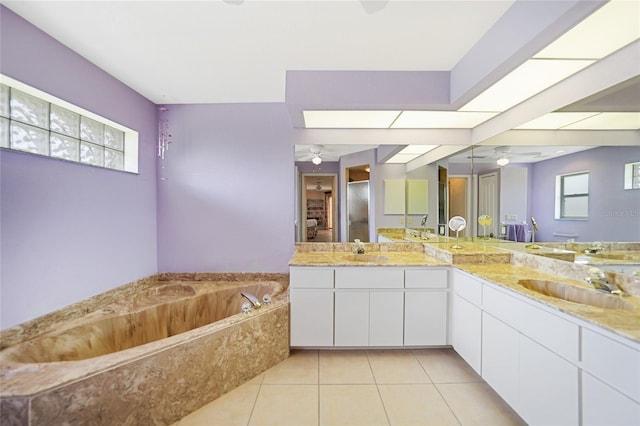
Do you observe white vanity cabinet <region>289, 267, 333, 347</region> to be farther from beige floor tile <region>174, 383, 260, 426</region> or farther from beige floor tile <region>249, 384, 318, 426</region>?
beige floor tile <region>174, 383, 260, 426</region>

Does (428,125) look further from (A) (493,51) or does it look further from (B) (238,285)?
(B) (238,285)

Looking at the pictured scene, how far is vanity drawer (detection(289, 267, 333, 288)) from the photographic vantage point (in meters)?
2.21

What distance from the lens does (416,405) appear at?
169 centimetres

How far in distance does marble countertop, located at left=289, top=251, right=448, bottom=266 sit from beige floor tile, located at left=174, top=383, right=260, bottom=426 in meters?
0.98

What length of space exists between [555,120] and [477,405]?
6.99 feet

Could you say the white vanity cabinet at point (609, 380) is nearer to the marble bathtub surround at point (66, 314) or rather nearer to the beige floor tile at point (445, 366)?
the beige floor tile at point (445, 366)

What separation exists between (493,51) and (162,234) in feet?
11.1

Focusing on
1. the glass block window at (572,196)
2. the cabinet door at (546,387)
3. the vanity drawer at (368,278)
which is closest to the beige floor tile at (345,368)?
the vanity drawer at (368,278)

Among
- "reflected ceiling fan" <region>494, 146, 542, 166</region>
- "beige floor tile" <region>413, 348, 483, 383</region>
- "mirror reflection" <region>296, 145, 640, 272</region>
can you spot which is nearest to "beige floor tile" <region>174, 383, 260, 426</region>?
"beige floor tile" <region>413, 348, 483, 383</region>

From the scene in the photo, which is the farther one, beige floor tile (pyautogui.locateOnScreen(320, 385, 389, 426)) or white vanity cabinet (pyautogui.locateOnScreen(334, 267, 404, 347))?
white vanity cabinet (pyautogui.locateOnScreen(334, 267, 404, 347))

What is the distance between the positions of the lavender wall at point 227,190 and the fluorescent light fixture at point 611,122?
2440 millimetres

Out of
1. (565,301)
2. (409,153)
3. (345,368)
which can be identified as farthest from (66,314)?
(409,153)

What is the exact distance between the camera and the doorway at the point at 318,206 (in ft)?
9.35

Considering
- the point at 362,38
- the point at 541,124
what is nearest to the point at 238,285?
the point at 362,38
